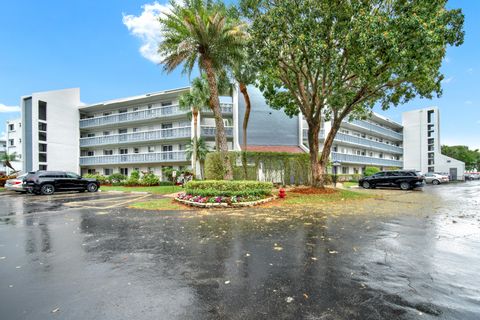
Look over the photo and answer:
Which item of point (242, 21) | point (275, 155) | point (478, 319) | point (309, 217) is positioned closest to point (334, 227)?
point (309, 217)

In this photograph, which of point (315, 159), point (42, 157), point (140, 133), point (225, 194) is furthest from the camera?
point (42, 157)

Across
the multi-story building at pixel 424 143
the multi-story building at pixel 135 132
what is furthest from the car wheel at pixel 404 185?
the multi-story building at pixel 424 143

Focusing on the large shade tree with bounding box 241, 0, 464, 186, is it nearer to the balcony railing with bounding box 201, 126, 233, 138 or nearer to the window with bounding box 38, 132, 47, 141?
the balcony railing with bounding box 201, 126, 233, 138

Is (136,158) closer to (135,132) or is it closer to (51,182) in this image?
(135,132)

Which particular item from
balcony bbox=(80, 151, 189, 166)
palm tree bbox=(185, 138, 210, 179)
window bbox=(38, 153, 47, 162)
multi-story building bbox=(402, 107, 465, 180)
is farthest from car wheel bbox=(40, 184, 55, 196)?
multi-story building bbox=(402, 107, 465, 180)

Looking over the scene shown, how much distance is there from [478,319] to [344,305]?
1.47m

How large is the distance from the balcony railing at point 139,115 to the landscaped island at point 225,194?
58.7 ft

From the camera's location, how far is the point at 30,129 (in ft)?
105

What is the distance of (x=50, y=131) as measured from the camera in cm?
3294

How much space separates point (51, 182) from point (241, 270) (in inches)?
816

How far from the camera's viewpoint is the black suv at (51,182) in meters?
18.8

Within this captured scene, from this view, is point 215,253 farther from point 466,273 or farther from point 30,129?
point 30,129

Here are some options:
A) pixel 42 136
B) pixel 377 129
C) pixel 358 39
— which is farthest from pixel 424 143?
pixel 42 136

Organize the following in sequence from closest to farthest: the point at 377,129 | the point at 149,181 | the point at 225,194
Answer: the point at 225,194
the point at 149,181
the point at 377,129
